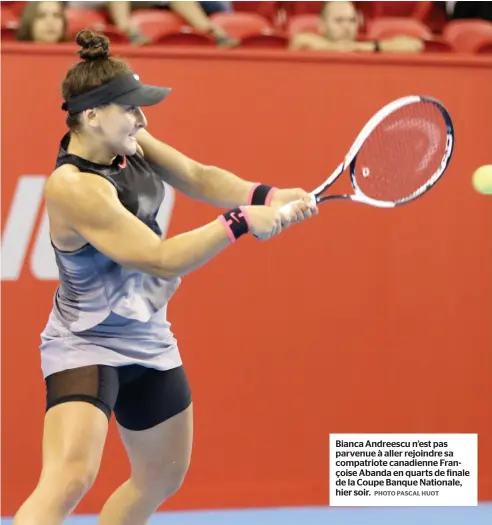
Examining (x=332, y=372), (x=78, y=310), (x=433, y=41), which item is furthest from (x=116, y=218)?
(x=433, y=41)

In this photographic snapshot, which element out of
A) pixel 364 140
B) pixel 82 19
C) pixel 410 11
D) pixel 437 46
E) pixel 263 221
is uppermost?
pixel 410 11

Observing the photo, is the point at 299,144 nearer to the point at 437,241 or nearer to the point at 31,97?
the point at 437,241

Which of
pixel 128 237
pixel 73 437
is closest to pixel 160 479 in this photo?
pixel 73 437

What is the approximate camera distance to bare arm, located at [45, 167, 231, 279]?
2496 millimetres

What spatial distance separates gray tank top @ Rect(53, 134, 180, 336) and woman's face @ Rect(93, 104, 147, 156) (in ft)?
0.23

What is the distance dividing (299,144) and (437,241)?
0.68m

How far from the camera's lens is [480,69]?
4254 millimetres

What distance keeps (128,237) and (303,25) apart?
9.22 ft

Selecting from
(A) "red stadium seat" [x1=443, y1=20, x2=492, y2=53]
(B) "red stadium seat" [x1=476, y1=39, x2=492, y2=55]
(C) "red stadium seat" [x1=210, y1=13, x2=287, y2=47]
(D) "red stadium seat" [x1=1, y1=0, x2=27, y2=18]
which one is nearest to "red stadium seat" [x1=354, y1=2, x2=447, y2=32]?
(A) "red stadium seat" [x1=443, y1=20, x2=492, y2=53]

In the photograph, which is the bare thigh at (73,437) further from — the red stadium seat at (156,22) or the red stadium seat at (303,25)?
the red stadium seat at (303,25)

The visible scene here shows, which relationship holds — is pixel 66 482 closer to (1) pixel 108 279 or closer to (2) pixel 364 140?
(1) pixel 108 279

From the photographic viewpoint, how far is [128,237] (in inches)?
98.2

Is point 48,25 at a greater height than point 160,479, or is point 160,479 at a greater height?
point 48,25
